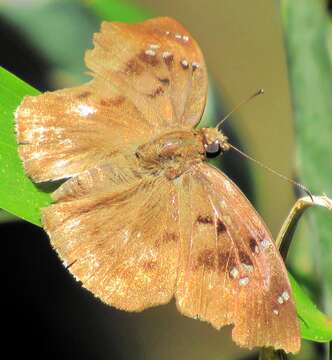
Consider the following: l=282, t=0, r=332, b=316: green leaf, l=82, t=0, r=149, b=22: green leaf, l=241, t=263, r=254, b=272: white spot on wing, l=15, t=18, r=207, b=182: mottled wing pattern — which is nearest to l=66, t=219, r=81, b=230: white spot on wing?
l=15, t=18, r=207, b=182: mottled wing pattern

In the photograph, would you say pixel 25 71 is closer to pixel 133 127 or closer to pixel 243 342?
pixel 133 127

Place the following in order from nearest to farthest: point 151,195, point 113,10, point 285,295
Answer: point 285,295 → point 151,195 → point 113,10

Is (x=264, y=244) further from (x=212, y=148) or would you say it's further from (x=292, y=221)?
(x=212, y=148)

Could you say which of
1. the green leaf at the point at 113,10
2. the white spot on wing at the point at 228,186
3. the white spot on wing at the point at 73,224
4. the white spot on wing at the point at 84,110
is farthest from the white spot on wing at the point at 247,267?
the green leaf at the point at 113,10

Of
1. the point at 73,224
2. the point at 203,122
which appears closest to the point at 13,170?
the point at 73,224

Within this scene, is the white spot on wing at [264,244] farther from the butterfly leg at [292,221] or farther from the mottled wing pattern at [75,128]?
the mottled wing pattern at [75,128]

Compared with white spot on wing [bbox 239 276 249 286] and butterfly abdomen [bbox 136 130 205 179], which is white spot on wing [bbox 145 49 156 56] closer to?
butterfly abdomen [bbox 136 130 205 179]

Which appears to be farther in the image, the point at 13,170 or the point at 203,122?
the point at 203,122

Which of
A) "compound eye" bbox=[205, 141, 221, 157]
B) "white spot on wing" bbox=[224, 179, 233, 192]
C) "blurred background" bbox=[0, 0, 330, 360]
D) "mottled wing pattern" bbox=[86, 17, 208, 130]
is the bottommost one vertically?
"blurred background" bbox=[0, 0, 330, 360]
